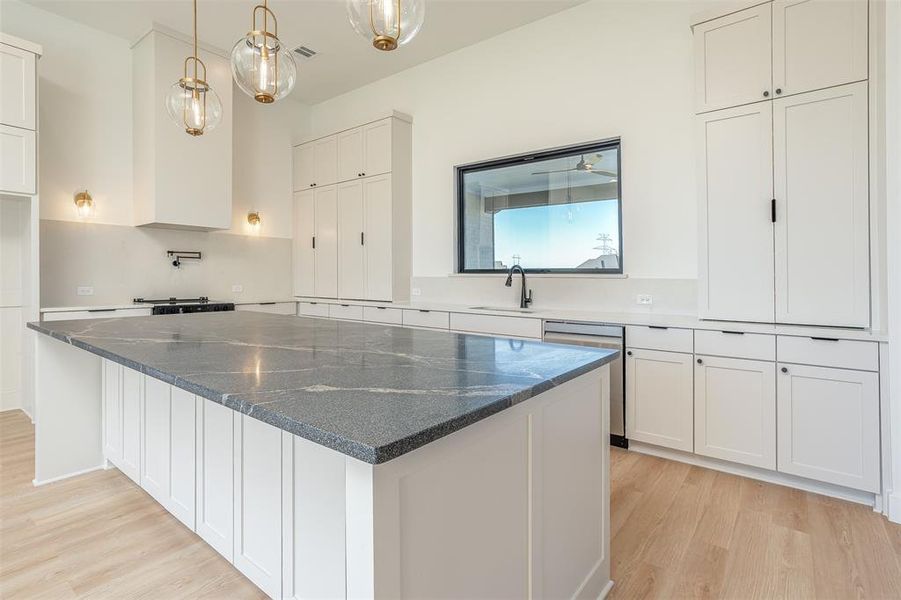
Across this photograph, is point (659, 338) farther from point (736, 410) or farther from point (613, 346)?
point (736, 410)

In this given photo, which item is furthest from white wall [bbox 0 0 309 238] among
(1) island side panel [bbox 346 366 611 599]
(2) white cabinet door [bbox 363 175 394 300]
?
(1) island side panel [bbox 346 366 611 599]

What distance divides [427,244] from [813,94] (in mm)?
3224

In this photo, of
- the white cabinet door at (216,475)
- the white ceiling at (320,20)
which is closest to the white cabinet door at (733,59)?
the white ceiling at (320,20)

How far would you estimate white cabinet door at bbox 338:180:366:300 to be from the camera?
4.98 m

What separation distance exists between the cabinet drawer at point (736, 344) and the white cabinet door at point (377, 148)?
328 centimetres

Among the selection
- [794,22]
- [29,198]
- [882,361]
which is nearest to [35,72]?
[29,198]

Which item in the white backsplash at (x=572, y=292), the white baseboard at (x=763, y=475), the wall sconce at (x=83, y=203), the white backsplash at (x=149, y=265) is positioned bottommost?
the white baseboard at (x=763, y=475)

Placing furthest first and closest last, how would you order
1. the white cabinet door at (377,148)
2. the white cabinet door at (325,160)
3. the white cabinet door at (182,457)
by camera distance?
1. the white cabinet door at (325,160)
2. the white cabinet door at (377,148)
3. the white cabinet door at (182,457)

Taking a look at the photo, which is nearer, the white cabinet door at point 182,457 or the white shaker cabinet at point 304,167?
the white cabinet door at point 182,457

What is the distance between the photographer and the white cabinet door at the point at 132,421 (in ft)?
7.46

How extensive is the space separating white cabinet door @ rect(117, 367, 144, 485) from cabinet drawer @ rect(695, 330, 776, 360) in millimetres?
3014

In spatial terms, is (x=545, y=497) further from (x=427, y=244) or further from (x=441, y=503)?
(x=427, y=244)

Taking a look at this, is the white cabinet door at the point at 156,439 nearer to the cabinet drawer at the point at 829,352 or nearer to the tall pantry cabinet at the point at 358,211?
the tall pantry cabinet at the point at 358,211

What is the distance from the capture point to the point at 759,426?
2.57 m
